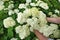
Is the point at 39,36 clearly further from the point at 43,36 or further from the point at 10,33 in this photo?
the point at 10,33

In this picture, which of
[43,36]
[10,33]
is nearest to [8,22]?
[10,33]

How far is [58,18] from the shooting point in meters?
0.74

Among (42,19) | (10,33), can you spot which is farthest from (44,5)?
(10,33)

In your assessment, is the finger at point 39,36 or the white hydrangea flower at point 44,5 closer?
the finger at point 39,36

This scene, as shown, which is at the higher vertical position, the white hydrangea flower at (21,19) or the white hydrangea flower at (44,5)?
the white hydrangea flower at (44,5)

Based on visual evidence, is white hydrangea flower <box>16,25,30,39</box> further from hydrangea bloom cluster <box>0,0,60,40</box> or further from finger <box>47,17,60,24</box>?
finger <box>47,17,60,24</box>

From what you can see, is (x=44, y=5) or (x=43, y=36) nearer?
(x=43, y=36)

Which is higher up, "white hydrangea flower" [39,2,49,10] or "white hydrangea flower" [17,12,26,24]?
"white hydrangea flower" [39,2,49,10]

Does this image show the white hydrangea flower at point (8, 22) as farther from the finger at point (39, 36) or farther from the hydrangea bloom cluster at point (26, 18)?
the finger at point (39, 36)

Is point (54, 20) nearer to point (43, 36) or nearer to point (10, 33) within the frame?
point (43, 36)

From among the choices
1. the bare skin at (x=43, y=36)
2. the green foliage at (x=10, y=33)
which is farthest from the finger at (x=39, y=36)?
the green foliage at (x=10, y=33)

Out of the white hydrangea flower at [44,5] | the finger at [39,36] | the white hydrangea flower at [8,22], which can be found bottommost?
the finger at [39,36]

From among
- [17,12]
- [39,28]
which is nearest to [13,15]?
[17,12]

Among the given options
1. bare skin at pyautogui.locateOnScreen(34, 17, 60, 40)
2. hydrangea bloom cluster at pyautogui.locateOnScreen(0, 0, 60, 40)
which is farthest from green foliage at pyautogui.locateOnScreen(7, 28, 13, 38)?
bare skin at pyautogui.locateOnScreen(34, 17, 60, 40)
